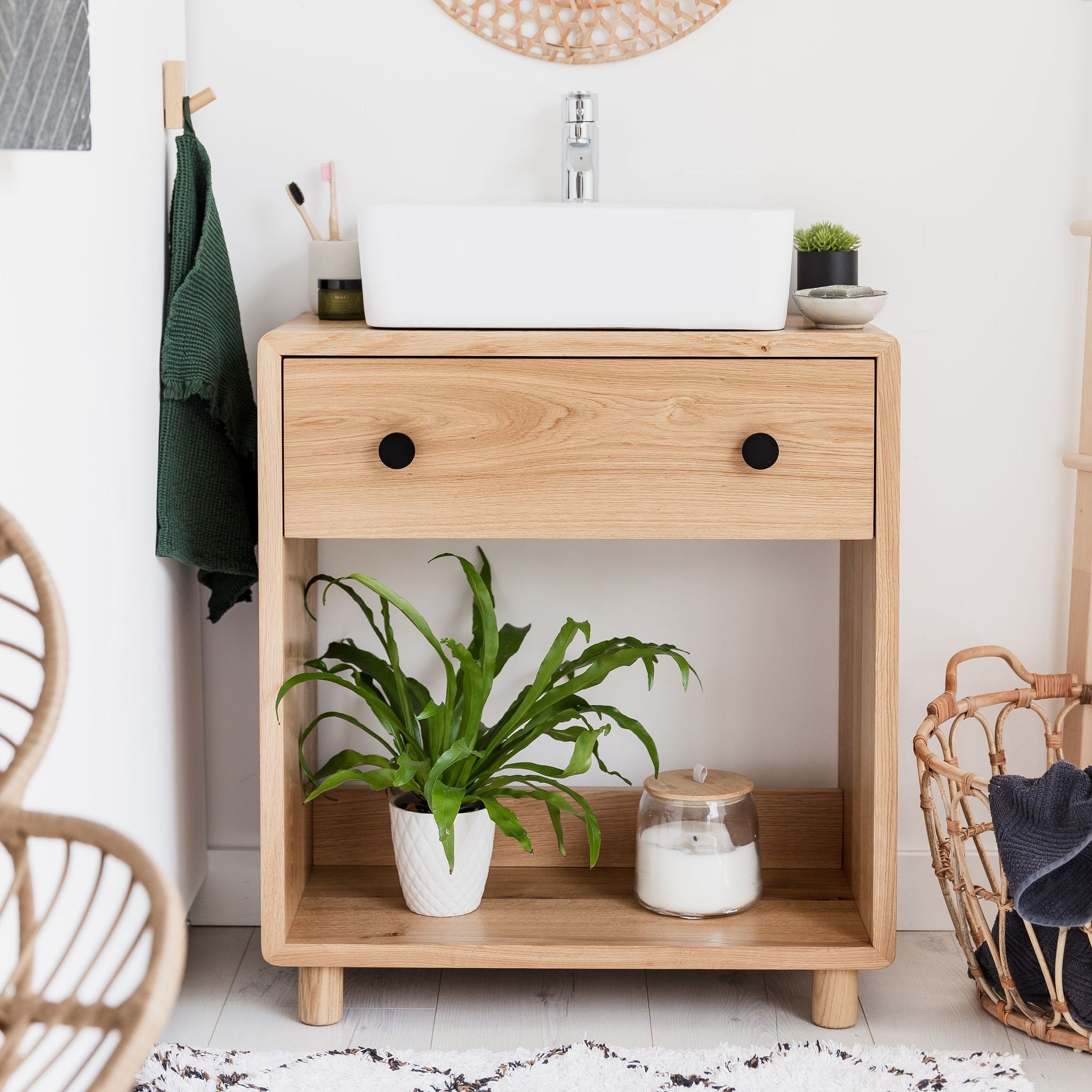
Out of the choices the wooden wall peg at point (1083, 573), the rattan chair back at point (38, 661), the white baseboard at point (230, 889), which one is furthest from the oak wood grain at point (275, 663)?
the wooden wall peg at point (1083, 573)

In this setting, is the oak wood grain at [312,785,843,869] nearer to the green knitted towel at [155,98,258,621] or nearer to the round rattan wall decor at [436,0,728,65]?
the green knitted towel at [155,98,258,621]

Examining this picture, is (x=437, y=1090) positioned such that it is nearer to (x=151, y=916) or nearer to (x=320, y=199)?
(x=151, y=916)

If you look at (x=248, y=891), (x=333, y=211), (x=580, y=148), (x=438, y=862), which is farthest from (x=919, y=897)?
(x=333, y=211)

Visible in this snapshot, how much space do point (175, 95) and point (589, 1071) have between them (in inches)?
50.2

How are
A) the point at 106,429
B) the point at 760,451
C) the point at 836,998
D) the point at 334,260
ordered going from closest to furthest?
the point at 106,429
the point at 760,451
the point at 836,998
the point at 334,260

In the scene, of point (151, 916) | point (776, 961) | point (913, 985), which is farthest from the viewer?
point (913, 985)

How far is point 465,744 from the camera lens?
1466 millimetres

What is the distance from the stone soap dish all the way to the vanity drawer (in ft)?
0.36

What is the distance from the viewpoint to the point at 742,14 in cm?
164

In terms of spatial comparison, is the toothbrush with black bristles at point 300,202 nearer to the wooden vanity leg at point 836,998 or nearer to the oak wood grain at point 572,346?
the oak wood grain at point 572,346

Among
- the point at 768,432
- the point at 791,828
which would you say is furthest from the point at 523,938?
the point at 768,432

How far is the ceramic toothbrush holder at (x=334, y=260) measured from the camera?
1.59 meters

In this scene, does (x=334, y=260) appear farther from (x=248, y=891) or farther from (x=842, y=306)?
(x=248, y=891)

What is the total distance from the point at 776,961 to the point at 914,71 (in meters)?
1.17
